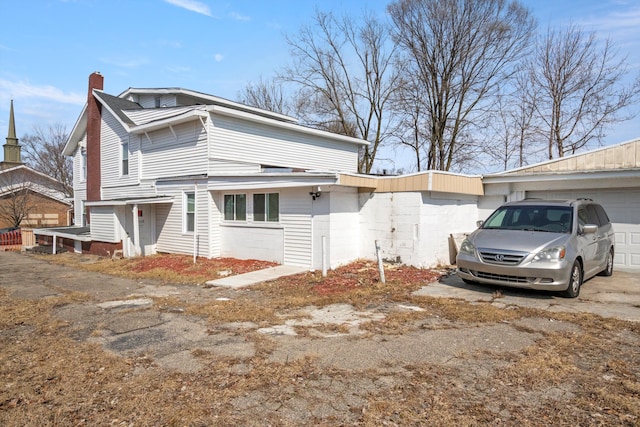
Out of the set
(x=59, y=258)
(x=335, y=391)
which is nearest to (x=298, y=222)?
(x=335, y=391)

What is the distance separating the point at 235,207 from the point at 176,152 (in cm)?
379

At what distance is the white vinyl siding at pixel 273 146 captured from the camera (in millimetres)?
14680

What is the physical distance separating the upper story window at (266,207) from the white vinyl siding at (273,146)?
2.72 metres

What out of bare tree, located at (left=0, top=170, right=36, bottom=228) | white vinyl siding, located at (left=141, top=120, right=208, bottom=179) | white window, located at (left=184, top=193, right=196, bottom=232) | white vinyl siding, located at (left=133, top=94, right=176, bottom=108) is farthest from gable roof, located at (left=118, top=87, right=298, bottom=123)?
bare tree, located at (left=0, top=170, right=36, bottom=228)

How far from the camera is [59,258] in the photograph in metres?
17.0

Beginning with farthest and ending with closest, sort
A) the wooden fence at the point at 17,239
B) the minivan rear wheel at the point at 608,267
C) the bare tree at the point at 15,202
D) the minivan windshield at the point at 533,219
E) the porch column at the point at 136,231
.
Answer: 1. the bare tree at the point at 15,202
2. the wooden fence at the point at 17,239
3. the porch column at the point at 136,231
4. the minivan rear wheel at the point at 608,267
5. the minivan windshield at the point at 533,219

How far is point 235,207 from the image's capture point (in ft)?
45.2

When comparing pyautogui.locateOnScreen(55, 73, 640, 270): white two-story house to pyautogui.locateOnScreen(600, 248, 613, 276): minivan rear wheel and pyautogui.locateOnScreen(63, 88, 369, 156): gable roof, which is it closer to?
pyautogui.locateOnScreen(63, 88, 369, 156): gable roof

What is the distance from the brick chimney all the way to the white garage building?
18.6 meters

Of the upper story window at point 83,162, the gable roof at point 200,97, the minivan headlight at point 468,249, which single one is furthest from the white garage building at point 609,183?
the upper story window at point 83,162

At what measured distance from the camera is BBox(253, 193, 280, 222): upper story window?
12.5 metres

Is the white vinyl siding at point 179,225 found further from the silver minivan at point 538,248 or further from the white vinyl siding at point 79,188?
the silver minivan at point 538,248

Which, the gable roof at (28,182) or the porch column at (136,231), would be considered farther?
the gable roof at (28,182)

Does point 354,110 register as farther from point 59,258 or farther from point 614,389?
point 614,389
